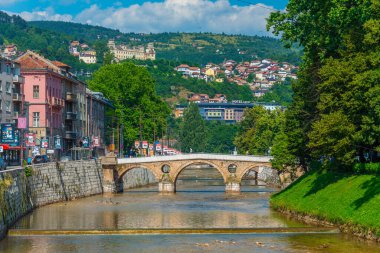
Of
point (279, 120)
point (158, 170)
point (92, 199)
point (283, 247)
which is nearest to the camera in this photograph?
point (283, 247)

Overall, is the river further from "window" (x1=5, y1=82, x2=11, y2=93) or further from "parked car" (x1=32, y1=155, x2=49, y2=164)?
"window" (x1=5, y1=82, x2=11, y2=93)

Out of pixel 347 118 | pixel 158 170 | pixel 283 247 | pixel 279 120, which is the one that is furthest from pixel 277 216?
pixel 279 120

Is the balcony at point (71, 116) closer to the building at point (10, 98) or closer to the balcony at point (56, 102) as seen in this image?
the balcony at point (56, 102)

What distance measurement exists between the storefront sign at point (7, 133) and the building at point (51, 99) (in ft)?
116

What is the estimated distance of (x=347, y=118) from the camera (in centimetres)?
6116

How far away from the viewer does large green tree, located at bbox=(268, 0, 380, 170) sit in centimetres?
5716

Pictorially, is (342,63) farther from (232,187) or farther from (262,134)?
(262,134)

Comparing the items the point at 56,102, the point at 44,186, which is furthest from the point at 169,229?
the point at 56,102

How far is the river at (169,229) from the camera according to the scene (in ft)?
170

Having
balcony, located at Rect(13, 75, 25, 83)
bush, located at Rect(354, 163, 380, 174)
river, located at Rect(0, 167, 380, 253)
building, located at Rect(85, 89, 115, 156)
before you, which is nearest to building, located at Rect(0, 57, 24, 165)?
balcony, located at Rect(13, 75, 25, 83)

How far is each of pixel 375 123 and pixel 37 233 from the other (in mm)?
25573

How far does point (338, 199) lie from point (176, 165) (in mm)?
55892

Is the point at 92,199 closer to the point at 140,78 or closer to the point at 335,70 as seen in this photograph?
the point at 335,70

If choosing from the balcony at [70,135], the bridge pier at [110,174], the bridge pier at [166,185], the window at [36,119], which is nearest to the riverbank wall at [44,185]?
the bridge pier at [110,174]
